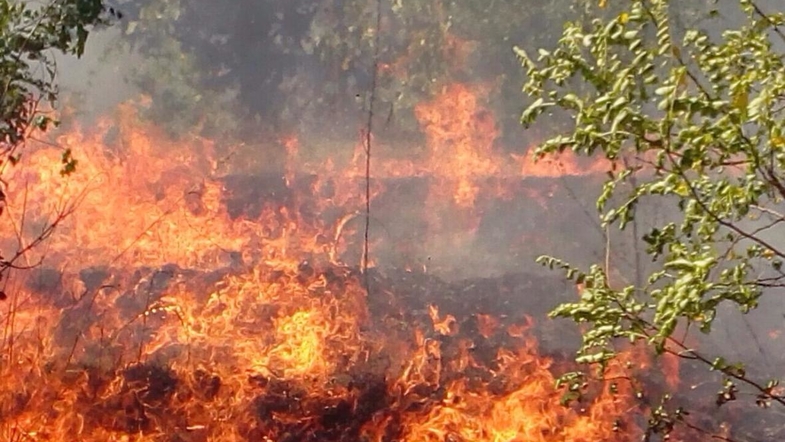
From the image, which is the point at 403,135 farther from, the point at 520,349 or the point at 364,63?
the point at 520,349

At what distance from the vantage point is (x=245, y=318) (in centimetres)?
442

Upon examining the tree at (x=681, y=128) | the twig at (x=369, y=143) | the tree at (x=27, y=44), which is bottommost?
the tree at (x=681, y=128)

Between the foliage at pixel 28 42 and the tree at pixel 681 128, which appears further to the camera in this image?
the foliage at pixel 28 42

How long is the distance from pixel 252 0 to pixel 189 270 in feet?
6.37

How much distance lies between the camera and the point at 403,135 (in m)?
4.80

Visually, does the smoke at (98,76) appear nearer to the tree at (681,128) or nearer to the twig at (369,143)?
the twig at (369,143)

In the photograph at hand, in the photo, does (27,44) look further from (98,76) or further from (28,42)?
(98,76)

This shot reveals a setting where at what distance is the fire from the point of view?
3.72 m

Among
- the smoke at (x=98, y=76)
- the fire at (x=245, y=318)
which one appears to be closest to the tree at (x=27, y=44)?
the fire at (x=245, y=318)

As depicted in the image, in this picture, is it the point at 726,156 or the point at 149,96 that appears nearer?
the point at 726,156

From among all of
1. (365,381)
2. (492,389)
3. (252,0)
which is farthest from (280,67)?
(492,389)

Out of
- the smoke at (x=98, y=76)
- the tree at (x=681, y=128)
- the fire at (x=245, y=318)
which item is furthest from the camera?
the smoke at (x=98, y=76)

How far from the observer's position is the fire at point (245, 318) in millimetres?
3725

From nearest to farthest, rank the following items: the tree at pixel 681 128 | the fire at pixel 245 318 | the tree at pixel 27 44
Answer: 1. the tree at pixel 681 128
2. the tree at pixel 27 44
3. the fire at pixel 245 318
